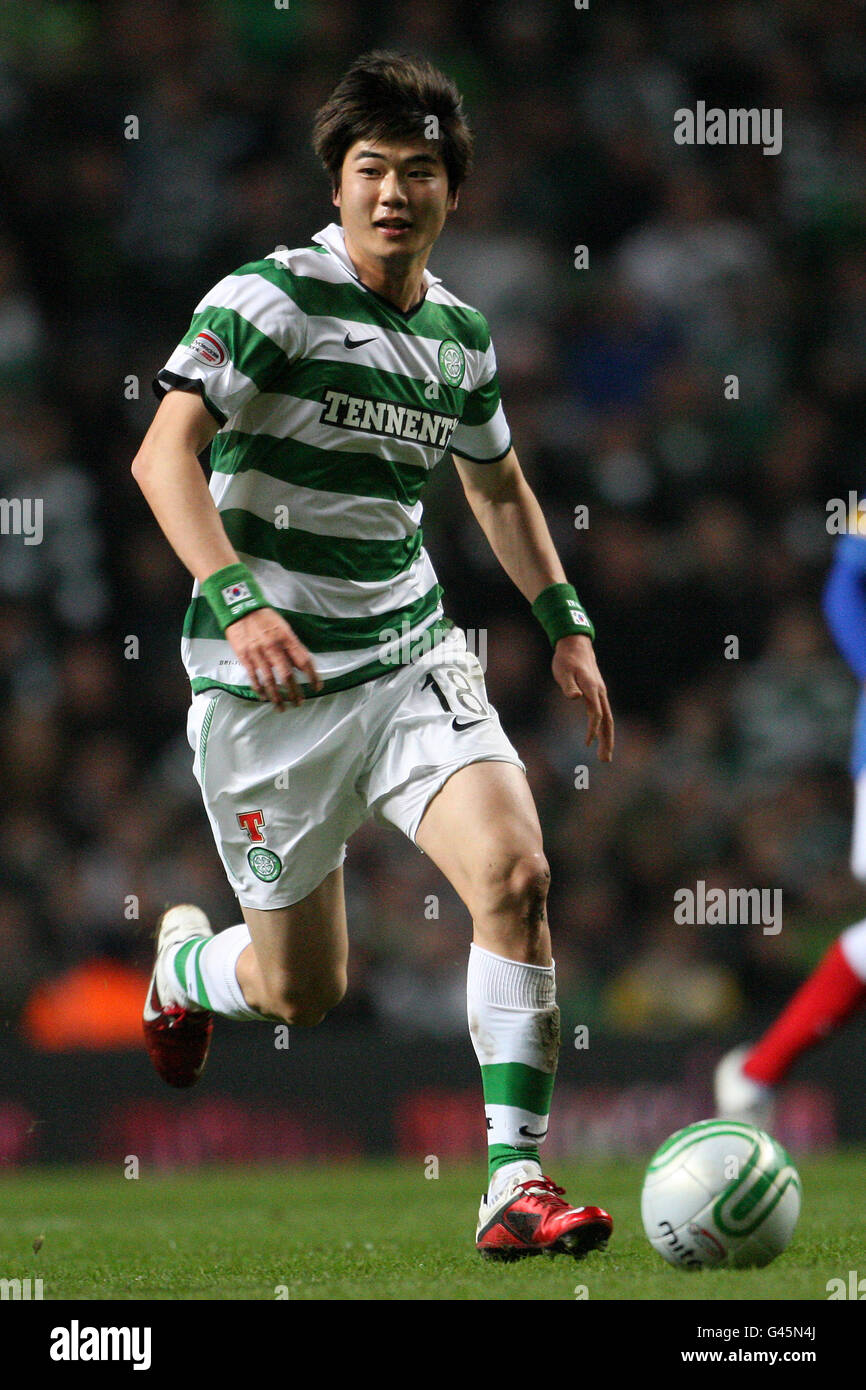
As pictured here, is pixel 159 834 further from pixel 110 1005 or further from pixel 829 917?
pixel 829 917

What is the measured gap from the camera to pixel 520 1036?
3930mm

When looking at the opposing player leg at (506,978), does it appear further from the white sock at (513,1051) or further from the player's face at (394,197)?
the player's face at (394,197)

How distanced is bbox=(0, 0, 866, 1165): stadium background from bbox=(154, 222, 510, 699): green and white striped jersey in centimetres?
405

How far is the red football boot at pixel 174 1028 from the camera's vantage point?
5.10 metres

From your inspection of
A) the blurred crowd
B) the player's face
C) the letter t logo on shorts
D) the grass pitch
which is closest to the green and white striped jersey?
the player's face

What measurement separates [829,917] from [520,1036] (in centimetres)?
544

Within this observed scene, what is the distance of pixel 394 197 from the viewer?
409 cm

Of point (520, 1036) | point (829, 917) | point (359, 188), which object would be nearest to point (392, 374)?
point (359, 188)

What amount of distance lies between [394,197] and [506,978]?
1.71m

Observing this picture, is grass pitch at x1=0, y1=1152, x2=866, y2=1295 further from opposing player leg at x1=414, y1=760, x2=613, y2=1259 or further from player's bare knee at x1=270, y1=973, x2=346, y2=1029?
player's bare knee at x1=270, y1=973, x2=346, y2=1029

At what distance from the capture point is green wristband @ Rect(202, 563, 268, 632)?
11.7 ft

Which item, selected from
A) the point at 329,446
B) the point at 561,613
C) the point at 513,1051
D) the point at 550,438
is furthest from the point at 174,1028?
the point at 550,438

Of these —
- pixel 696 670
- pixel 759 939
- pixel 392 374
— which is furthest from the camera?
pixel 696 670

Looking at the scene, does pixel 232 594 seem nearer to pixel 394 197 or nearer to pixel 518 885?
pixel 518 885
